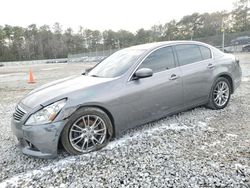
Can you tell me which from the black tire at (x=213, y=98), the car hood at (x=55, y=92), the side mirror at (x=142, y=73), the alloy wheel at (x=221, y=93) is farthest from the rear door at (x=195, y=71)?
the car hood at (x=55, y=92)

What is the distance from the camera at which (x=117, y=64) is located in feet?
12.9

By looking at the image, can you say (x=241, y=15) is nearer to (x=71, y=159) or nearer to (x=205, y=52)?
(x=205, y=52)

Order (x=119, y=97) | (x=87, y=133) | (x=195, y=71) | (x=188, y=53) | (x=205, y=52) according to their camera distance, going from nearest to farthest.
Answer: (x=87, y=133) → (x=119, y=97) → (x=195, y=71) → (x=188, y=53) → (x=205, y=52)

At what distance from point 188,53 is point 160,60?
0.76 m

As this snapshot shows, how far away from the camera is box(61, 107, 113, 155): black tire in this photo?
2965 millimetres

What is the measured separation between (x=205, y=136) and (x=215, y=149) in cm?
44

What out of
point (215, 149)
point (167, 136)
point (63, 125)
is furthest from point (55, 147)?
point (215, 149)

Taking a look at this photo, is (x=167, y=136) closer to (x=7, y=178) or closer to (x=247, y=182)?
(x=247, y=182)

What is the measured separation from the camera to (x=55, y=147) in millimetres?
2893

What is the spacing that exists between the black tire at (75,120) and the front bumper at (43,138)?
9 centimetres

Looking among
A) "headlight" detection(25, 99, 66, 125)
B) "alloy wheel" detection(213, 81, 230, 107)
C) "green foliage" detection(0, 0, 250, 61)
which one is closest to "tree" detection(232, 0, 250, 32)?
"green foliage" detection(0, 0, 250, 61)

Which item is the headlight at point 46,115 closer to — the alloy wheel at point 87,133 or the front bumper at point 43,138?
the front bumper at point 43,138

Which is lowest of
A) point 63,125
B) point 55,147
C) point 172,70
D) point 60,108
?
point 55,147

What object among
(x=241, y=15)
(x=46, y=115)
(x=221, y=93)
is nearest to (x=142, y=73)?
(x=46, y=115)
